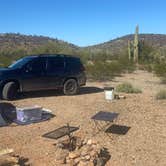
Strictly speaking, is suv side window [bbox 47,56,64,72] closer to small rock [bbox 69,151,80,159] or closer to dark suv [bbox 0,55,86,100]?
dark suv [bbox 0,55,86,100]

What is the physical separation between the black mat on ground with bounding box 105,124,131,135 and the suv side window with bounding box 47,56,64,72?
567 cm

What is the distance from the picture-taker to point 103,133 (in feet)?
28.1

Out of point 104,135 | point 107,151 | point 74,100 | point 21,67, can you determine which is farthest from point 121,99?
point 107,151

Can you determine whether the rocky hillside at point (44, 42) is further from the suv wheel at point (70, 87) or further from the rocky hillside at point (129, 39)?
the suv wheel at point (70, 87)

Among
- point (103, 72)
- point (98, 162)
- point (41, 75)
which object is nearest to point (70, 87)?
point (41, 75)

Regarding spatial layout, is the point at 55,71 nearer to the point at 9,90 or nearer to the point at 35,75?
the point at 35,75

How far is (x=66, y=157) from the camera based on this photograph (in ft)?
21.5

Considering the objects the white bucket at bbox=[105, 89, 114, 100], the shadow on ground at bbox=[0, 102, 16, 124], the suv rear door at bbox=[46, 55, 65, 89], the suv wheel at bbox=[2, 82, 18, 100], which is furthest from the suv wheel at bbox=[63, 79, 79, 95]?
the shadow on ground at bbox=[0, 102, 16, 124]

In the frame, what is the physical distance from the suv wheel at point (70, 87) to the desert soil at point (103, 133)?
0.75 meters

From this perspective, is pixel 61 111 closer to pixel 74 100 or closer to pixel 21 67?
pixel 74 100

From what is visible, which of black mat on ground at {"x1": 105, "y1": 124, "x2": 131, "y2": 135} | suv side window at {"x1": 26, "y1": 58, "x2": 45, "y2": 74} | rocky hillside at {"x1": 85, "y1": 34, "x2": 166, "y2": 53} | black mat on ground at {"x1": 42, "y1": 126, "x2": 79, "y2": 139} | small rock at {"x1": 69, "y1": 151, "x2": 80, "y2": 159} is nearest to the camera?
small rock at {"x1": 69, "y1": 151, "x2": 80, "y2": 159}

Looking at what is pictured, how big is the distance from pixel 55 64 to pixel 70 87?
127 cm

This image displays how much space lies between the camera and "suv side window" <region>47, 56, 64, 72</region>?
1430 cm

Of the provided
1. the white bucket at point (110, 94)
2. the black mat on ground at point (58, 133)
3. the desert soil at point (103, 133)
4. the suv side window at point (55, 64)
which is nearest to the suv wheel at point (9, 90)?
the desert soil at point (103, 133)
